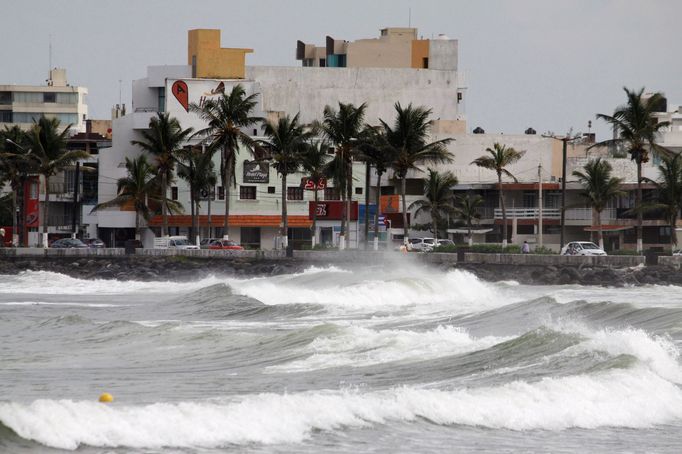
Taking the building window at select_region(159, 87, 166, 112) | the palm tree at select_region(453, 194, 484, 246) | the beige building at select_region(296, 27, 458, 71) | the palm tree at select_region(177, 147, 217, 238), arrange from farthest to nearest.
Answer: the beige building at select_region(296, 27, 458, 71)
the building window at select_region(159, 87, 166, 112)
the palm tree at select_region(453, 194, 484, 246)
the palm tree at select_region(177, 147, 217, 238)

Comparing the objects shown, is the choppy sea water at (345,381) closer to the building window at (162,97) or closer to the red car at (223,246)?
the red car at (223,246)

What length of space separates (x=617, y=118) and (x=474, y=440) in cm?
5518

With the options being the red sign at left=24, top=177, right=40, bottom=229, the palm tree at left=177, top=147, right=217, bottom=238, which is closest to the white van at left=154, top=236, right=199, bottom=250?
the palm tree at left=177, top=147, right=217, bottom=238

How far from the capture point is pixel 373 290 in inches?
1847

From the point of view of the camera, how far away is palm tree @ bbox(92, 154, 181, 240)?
78.8 metres

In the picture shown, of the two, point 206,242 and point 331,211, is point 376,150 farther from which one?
point 206,242

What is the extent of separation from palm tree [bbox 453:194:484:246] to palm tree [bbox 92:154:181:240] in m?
18.9

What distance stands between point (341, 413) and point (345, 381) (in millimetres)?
3954

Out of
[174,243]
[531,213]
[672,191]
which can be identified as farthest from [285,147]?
[672,191]

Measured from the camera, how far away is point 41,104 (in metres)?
128

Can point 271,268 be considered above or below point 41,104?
below

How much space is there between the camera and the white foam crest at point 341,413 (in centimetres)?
1587

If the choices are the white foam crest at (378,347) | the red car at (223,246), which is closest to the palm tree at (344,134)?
the red car at (223,246)

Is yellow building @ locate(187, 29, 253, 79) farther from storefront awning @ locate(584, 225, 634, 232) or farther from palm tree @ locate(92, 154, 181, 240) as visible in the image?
storefront awning @ locate(584, 225, 634, 232)
